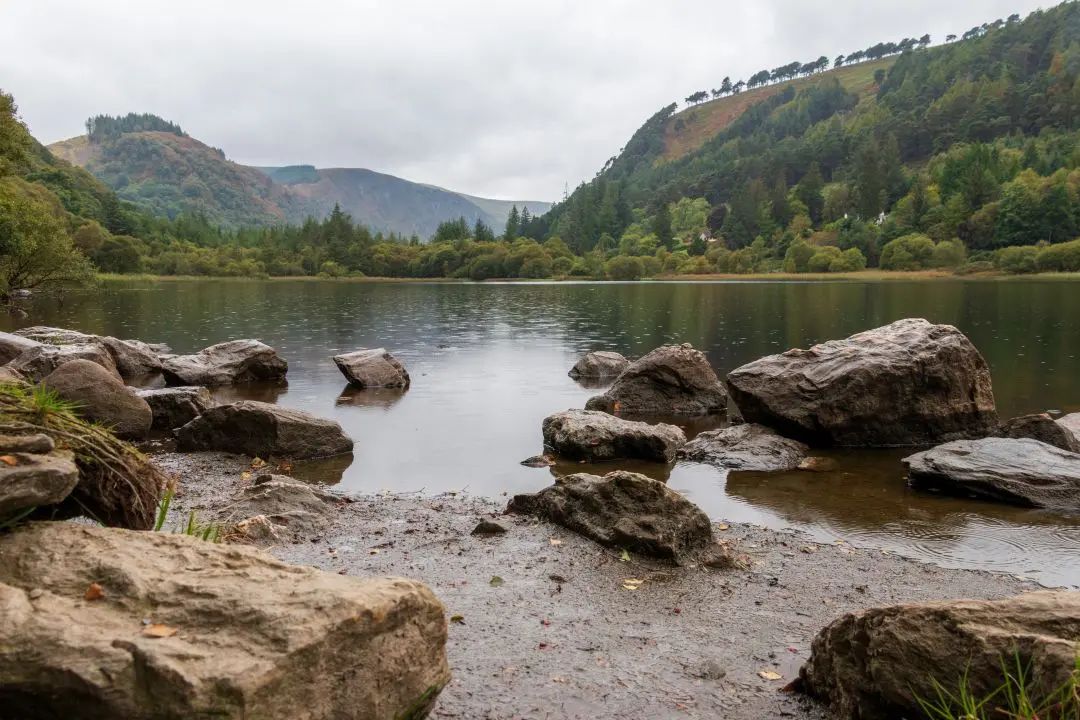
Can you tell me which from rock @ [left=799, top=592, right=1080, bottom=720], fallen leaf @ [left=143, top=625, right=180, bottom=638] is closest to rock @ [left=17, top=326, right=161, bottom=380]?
fallen leaf @ [left=143, top=625, right=180, bottom=638]

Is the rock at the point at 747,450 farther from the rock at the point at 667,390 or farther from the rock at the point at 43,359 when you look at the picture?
the rock at the point at 43,359

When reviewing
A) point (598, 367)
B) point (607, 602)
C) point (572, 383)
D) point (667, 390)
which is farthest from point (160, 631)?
point (598, 367)

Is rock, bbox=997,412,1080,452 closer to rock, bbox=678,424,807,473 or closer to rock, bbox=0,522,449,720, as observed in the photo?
rock, bbox=678,424,807,473

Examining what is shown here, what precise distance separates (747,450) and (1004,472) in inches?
192

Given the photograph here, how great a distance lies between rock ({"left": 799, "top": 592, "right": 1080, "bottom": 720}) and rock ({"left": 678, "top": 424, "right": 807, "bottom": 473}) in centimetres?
980

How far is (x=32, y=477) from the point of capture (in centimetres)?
530

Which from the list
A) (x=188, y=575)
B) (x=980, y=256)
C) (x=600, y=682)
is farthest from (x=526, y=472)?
(x=980, y=256)

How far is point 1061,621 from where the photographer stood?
5.16 meters

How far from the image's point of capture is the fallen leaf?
4.54m

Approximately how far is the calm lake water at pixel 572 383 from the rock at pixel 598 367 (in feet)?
3.27

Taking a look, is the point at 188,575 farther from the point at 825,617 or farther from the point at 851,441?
the point at 851,441

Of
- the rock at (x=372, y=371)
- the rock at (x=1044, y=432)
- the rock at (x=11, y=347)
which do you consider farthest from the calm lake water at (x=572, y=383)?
the rock at (x=11, y=347)

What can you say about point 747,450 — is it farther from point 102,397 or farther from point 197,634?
point 102,397

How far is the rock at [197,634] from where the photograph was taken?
13.9ft
